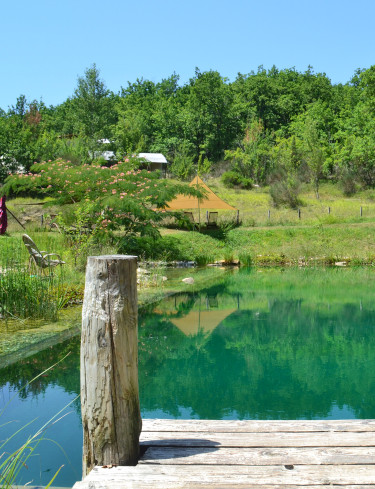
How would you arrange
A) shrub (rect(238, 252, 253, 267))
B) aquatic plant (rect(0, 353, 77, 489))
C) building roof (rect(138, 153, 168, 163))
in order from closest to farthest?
aquatic plant (rect(0, 353, 77, 489)) → shrub (rect(238, 252, 253, 267)) → building roof (rect(138, 153, 168, 163))

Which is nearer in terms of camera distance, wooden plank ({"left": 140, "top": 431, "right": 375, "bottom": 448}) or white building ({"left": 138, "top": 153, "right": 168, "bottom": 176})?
wooden plank ({"left": 140, "top": 431, "right": 375, "bottom": 448})

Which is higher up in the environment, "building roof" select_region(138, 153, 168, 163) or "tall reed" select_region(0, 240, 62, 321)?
"building roof" select_region(138, 153, 168, 163)

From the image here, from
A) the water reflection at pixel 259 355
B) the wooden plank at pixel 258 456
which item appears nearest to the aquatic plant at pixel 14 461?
the wooden plank at pixel 258 456

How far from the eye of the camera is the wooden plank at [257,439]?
2527 mm

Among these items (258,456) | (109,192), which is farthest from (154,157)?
(258,456)

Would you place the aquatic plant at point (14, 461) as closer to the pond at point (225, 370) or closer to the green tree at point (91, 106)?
the pond at point (225, 370)

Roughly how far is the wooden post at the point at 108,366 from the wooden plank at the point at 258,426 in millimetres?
395

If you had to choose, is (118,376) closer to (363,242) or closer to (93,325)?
(93,325)

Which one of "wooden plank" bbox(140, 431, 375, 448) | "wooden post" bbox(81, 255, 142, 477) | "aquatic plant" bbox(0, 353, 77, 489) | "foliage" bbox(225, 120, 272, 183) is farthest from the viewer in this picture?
"foliage" bbox(225, 120, 272, 183)

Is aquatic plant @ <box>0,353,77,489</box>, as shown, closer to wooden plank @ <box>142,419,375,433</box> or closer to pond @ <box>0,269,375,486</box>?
pond @ <box>0,269,375,486</box>

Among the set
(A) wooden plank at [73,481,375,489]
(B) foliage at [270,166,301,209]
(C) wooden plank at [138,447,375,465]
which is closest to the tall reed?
(C) wooden plank at [138,447,375,465]

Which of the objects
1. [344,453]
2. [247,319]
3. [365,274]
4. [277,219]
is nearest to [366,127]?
[277,219]

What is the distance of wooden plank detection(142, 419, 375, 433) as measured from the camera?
2.74 metres

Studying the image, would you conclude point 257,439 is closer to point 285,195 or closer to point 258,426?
point 258,426
